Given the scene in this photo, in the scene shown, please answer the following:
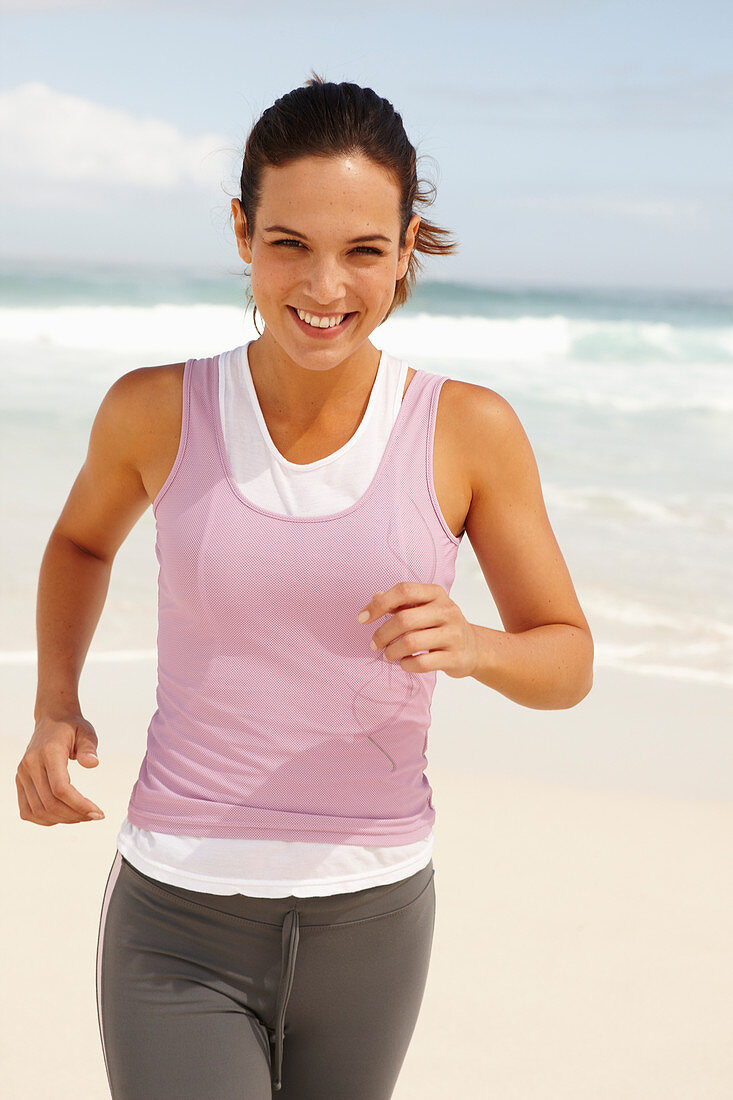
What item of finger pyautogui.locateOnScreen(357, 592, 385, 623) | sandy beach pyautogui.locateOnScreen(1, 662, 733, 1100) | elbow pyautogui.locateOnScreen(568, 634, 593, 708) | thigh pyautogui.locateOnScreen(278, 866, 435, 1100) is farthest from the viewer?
sandy beach pyautogui.locateOnScreen(1, 662, 733, 1100)

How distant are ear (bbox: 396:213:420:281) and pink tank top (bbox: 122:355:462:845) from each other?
326mm

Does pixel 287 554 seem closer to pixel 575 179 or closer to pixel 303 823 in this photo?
pixel 303 823

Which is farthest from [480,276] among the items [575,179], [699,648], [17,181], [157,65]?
[699,648]

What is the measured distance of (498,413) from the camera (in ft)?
5.51

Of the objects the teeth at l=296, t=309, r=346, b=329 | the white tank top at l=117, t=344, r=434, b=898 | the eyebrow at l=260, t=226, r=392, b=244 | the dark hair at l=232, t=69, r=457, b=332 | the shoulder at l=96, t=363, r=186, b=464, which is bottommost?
the white tank top at l=117, t=344, r=434, b=898

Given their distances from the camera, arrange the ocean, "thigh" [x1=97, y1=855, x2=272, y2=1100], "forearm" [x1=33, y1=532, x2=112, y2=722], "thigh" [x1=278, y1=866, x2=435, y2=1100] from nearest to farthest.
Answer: "thigh" [x1=97, y1=855, x2=272, y2=1100]
"thigh" [x1=278, y1=866, x2=435, y2=1100]
"forearm" [x1=33, y1=532, x2=112, y2=722]
the ocean

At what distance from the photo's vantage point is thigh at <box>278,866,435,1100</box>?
63.2 inches

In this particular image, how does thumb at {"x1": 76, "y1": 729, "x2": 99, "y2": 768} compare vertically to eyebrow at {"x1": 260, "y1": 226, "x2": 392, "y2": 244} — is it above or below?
below

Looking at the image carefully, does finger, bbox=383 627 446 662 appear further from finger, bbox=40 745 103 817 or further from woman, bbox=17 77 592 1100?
finger, bbox=40 745 103 817

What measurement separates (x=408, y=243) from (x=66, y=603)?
2.60 feet

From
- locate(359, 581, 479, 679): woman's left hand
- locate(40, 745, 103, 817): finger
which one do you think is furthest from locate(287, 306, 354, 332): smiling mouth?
locate(40, 745, 103, 817): finger

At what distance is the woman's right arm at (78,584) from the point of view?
5.33 ft

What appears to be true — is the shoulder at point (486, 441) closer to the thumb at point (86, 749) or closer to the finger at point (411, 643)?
the finger at point (411, 643)

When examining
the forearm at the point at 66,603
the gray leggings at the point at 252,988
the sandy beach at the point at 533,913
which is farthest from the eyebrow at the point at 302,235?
the sandy beach at the point at 533,913
